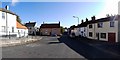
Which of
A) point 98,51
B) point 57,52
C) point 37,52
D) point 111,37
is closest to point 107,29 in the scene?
point 111,37

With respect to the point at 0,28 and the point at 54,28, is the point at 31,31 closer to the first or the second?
the point at 54,28

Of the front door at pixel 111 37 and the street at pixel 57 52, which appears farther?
the front door at pixel 111 37

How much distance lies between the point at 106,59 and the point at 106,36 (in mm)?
26082

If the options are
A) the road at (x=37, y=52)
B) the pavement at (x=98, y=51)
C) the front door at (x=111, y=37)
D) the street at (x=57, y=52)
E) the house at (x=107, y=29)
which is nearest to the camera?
the road at (x=37, y=52)

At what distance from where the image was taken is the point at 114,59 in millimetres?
15422

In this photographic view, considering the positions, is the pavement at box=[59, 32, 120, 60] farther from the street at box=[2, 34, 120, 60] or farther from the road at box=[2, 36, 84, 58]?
the road at box=[2, 36, 84, 58]

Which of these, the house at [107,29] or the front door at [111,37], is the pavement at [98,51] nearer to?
the front door at [111,37]

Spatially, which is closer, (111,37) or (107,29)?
(111,37)

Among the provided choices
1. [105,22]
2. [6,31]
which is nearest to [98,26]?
[105,22]

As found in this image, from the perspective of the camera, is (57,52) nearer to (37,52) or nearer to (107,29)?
(37,52)

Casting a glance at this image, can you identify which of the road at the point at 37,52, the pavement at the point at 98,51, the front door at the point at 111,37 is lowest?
the pavement at the point at 98,51

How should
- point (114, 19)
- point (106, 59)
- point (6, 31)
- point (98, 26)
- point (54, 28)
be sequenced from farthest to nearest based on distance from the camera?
point (54, 28), point (98, 26), point (6, 31), point (114, 19), point (106, 59)

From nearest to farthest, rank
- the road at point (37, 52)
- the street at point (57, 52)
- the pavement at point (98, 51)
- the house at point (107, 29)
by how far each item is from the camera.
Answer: the road at point (37, 52)
the street at point (57, 52)
the pavement at point (98, 51)
the house at point (107, 29)

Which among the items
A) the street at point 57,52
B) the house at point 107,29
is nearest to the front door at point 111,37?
the house at point 107,29
